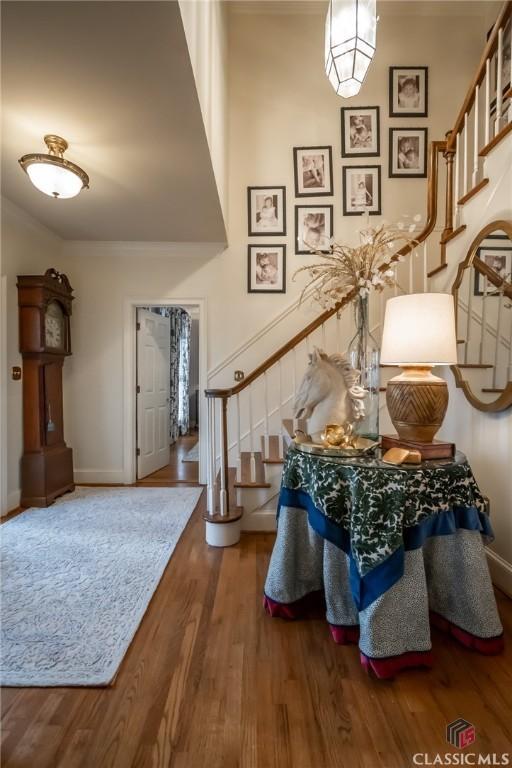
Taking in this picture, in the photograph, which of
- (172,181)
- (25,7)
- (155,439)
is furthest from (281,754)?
(155,439)

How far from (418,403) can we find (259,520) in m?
1.59

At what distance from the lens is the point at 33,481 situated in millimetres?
3090

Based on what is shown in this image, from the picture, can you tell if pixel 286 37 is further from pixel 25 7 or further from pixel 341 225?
pixel 25 7

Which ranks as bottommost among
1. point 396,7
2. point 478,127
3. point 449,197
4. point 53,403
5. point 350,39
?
point 53,403

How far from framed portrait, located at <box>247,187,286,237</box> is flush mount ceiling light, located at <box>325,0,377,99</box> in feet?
6.43

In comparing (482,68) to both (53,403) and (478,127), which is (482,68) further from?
(53,403)

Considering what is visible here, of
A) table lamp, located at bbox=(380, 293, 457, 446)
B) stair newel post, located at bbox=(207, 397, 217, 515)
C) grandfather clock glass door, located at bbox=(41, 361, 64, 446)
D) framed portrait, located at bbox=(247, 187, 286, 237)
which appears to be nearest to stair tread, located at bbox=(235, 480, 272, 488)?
stair newel post, located at bbox=(207, 397, 217, 515)

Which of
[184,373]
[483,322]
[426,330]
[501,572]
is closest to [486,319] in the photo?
[483,322]

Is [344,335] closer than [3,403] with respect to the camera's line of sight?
No

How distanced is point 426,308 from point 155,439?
357cm

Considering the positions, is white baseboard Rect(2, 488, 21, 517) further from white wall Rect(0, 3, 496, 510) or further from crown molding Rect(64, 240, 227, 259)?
crown molding Rect(64, 240, 227, 259)

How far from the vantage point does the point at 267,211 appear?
3.76 meters

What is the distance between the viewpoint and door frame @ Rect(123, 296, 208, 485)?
12.2ft

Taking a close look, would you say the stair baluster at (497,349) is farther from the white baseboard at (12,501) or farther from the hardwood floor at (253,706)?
the white baseboard at (12,501)
